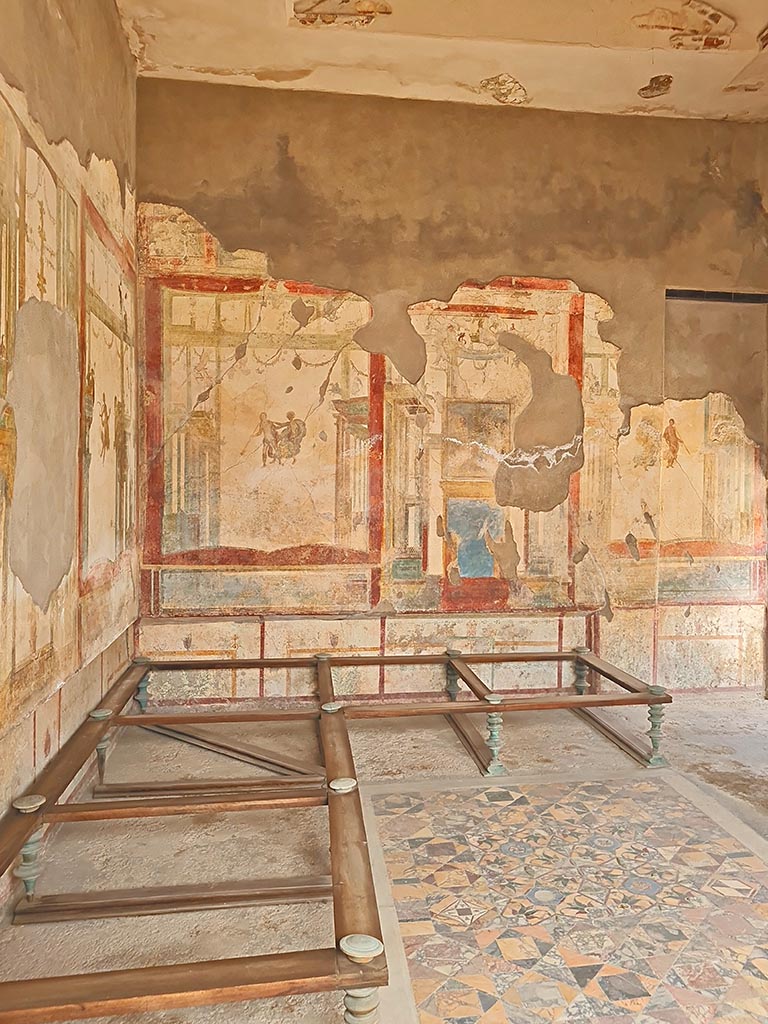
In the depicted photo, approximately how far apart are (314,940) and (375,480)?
271 centimetres

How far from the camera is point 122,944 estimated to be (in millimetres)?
2039

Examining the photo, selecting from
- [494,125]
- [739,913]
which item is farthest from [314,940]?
[494,125]

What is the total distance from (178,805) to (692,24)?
4370mm

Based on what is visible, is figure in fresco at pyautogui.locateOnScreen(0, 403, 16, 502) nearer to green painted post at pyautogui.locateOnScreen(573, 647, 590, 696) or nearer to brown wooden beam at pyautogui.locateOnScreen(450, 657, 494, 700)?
brown wooden beam at pyautogui.locateOnScreen(450, 657, 494, 700)

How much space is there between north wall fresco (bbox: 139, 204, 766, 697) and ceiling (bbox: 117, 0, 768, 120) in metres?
0.92

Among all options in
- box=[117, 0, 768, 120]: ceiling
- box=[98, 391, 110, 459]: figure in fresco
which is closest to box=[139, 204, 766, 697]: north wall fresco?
box=[98, 391, 110, 459]: figure in fresco

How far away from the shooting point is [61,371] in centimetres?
275

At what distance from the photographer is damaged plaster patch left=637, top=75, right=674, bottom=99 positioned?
14.0 feet

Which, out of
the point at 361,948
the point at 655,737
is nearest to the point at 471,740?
the point at 655,737

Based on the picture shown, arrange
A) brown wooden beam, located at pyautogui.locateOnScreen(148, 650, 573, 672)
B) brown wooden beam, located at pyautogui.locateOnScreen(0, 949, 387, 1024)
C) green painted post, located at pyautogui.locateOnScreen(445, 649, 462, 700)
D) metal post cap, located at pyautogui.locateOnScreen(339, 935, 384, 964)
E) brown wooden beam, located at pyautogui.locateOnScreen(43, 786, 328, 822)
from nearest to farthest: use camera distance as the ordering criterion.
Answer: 1. brown wooden beam, located at pyautogui.locateOnScreen(0, 949, 387, 1024)
2. metal post cap, located at pyautogui.locateOnScreen(339, 935, 384, 964)
3. brown wooden beam, located at pyautogui.locateOnScreen(43, 786, 328, 822)
4. brown wooden beam, located at pyautogui.locateOnScreen(148, 650, 573, 672)
5. green painted post, located at pyautogui.locateOnScreen(445, 649, 462, 700)

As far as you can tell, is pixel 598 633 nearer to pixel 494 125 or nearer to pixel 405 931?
pixel 405 931

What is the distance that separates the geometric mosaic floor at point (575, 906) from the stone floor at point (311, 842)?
0.05 feet

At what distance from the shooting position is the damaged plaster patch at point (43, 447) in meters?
2.32

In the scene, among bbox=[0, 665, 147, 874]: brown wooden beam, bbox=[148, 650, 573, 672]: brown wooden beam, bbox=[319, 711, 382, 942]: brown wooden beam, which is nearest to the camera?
bbox=[319, 711, 382, 942]: brown wooden beam
